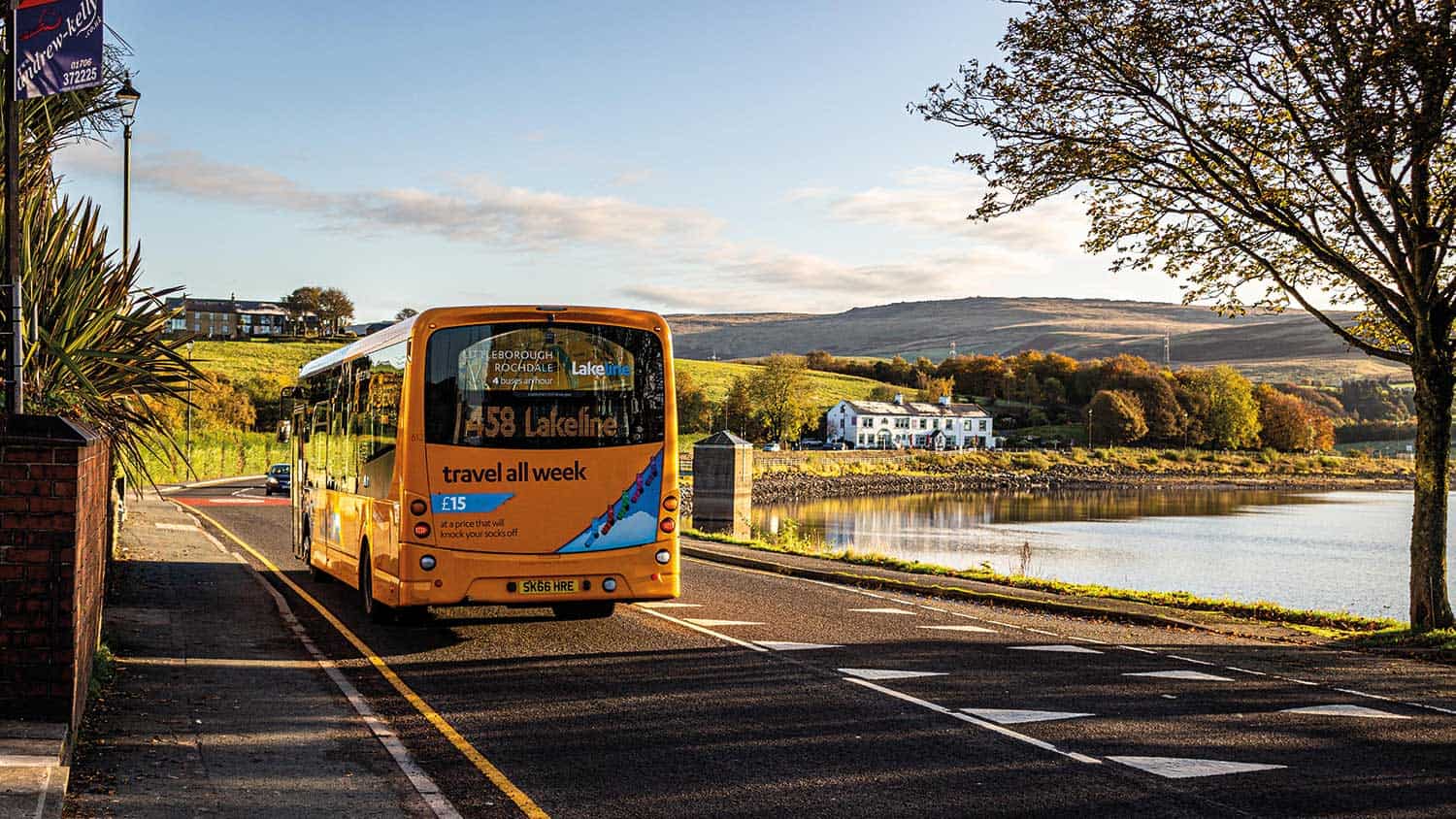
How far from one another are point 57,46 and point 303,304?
14919 cm

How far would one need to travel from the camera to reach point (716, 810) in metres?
7.03

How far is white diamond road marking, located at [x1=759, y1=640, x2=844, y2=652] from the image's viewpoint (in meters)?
12.8

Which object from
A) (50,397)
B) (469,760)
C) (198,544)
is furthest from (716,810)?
(198,544)

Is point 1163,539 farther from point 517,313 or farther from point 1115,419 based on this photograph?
point 1115,419

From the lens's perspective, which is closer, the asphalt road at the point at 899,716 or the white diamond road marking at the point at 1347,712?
the asphalt road at the point at 899,716

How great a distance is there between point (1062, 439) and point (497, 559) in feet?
522

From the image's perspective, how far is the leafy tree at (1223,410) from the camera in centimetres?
16400

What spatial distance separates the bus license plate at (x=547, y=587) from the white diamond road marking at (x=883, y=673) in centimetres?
294

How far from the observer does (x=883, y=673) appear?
1149 cm

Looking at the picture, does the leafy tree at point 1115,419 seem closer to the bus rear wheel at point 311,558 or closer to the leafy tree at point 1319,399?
the leafy tree at point 1319,399

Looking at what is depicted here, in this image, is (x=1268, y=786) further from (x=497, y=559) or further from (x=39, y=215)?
(x=39, y=215)

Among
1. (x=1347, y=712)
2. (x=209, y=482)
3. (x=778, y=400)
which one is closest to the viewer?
(x=1347, y=712)

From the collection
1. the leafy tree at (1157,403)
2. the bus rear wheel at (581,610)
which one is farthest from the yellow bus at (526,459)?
the leafy tree at (1157,403)

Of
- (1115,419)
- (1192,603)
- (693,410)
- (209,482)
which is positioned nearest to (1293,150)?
(1192,603)
